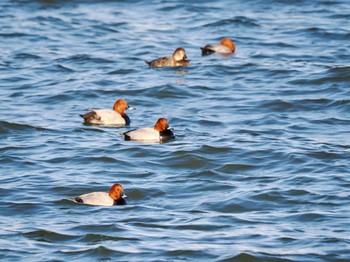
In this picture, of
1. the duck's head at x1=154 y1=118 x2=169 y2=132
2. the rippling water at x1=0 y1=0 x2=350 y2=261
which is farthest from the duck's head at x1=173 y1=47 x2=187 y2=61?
the duck's head at x1=154 y1=118 x2=169 y2=132

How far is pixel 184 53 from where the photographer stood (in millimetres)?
21828

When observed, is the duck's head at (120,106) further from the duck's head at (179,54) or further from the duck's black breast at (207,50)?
the duck's black breast at (207,50)

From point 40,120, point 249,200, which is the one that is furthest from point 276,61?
point 249,200

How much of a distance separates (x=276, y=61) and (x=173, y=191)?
28.9ft

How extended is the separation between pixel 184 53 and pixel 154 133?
5.46 meters

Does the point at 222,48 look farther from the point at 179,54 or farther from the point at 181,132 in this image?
the point at 181,132

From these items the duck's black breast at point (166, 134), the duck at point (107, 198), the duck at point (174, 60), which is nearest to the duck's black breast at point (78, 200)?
the duck at point (107, 198)

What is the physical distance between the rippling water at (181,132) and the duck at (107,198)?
97mm

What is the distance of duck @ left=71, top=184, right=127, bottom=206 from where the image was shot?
1320cm

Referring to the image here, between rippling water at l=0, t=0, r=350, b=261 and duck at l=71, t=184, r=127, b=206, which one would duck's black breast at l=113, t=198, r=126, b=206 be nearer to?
duck at l=71, t=184, r=127, b=206

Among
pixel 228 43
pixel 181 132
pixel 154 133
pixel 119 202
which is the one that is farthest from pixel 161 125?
pixel 228 43

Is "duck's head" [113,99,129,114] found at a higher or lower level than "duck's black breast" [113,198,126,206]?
higher

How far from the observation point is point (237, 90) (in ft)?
66.9

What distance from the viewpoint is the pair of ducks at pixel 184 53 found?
71.5ft
